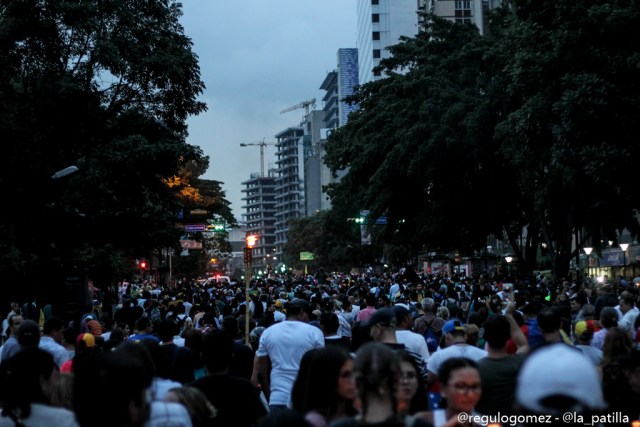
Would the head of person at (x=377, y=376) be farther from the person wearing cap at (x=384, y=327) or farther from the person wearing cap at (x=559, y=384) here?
the person wearing cap at (x=384, y=327)

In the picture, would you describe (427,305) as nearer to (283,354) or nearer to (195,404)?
(283,354)

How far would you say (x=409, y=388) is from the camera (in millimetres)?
5688

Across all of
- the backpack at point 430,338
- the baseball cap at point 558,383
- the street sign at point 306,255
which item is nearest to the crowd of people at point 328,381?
the baseball cap at point 558,383

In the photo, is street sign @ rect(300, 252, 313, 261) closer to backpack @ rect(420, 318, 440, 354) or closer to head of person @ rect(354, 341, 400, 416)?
backpack @ rect(420, 318, 440, 354)

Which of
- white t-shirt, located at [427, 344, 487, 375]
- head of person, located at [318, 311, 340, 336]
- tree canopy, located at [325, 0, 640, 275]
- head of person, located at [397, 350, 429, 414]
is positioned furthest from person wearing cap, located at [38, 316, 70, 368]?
tree canopy, located at [325, 0, 640, 275]

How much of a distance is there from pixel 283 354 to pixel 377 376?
15.9 feet

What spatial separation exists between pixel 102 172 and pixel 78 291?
599 centimetres

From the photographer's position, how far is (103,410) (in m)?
4.55

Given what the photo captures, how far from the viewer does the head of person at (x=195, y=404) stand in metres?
5.57

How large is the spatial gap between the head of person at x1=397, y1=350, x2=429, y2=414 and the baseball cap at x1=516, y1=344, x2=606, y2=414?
157cm

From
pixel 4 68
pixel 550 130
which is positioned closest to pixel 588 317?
pixel 550 130

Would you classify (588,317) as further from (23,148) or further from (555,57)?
(23,148)

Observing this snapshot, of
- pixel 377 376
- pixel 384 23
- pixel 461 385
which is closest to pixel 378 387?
pixel 377 376

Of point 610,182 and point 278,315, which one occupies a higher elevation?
point 610,182
